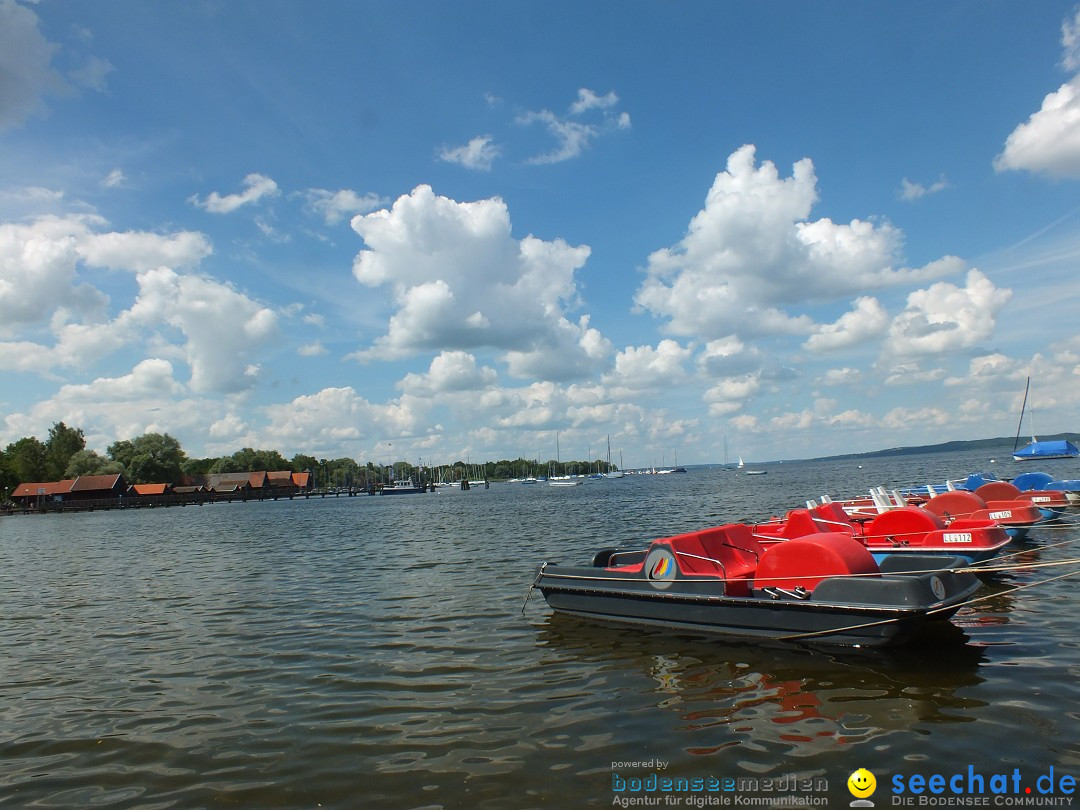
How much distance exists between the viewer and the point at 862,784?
6000 millimetres

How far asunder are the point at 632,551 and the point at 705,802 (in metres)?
8.36

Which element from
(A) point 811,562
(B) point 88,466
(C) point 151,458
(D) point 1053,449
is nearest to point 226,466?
(C) point 151,458

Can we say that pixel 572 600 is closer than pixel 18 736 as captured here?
No

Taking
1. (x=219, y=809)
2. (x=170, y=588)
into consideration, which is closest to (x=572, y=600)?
(x=219, y=809)

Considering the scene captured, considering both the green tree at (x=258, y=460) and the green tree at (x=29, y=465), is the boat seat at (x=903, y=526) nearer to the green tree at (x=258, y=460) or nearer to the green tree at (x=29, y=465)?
the green tree at (x=29, y=465)

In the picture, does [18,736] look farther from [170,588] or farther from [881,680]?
[170,588]

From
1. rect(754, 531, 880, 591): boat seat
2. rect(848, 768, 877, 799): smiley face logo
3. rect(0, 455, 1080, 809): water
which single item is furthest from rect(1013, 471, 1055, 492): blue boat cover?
rect(848, 768, 877, 799): smiley face logo

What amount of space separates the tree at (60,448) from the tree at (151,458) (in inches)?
249

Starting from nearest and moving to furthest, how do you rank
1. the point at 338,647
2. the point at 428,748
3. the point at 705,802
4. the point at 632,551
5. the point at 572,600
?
the point at 705,802, the point at 428,748, the point at 338,647, the point at 572,600, the point at 632,551

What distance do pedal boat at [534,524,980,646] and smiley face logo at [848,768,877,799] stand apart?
339 cm

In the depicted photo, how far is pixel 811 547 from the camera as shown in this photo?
1038cm

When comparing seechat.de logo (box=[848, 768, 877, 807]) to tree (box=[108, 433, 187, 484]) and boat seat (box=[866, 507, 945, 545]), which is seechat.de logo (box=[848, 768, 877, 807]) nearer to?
boat seat (box=[866, 507, 945, 545])

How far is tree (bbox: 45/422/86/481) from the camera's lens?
4820 inches

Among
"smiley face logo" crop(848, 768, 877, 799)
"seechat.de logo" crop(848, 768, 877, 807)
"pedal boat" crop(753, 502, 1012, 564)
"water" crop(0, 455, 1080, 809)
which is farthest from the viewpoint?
"pedal boat" crop(753, 502, 1012, 564)
